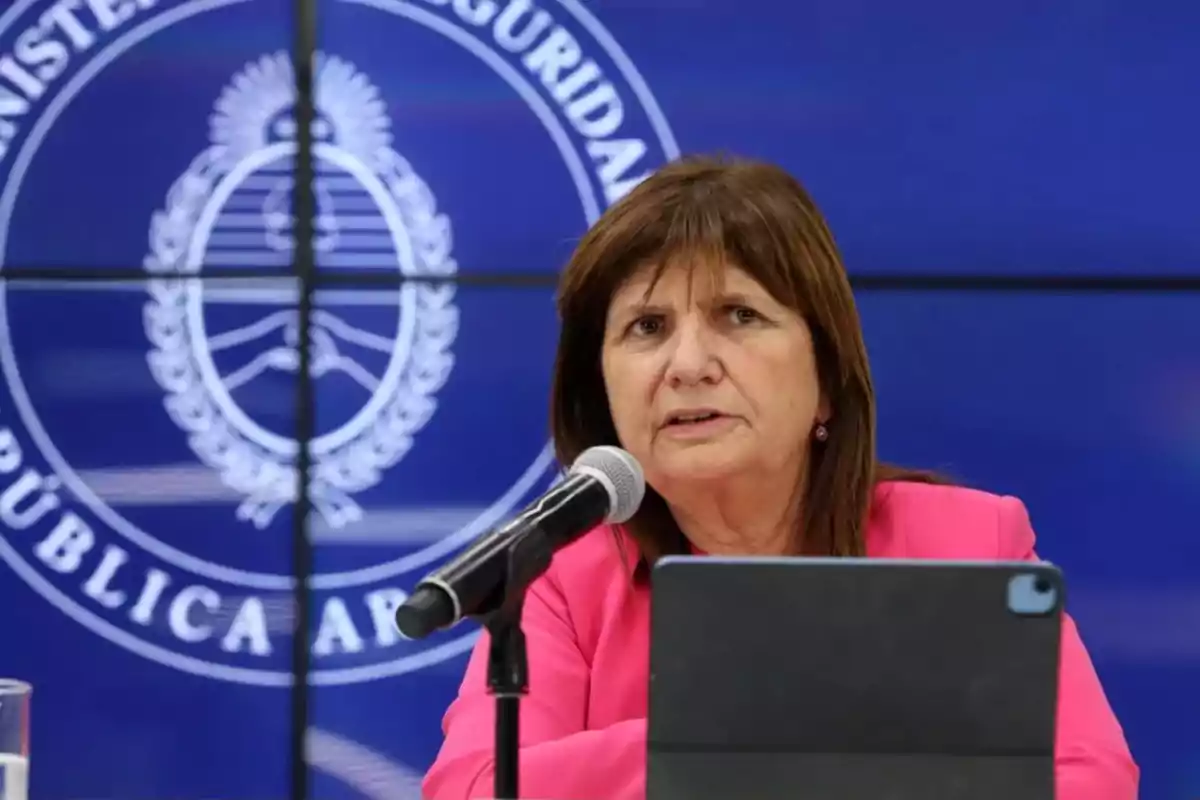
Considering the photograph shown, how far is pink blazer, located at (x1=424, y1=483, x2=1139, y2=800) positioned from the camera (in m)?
1.36

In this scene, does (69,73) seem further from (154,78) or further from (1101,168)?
(1101,168)

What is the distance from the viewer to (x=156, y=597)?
9.40 ft

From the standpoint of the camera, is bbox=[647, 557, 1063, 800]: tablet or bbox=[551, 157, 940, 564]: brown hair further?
bbox=[551, 157, 940, 564]: brown hair

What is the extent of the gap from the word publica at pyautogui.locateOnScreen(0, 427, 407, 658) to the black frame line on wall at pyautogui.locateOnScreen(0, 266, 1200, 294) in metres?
0.33

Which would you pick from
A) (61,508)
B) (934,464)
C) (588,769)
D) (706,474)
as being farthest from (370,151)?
(588,769)

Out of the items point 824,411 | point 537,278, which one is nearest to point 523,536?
point 824,411

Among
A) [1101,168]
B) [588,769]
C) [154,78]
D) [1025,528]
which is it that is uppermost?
[154,78]

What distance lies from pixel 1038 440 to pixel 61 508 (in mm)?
1831

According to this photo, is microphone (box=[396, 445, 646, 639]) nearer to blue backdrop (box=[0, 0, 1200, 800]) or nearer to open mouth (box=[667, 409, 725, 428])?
open mouth (box=[667, 409, 725, 428])

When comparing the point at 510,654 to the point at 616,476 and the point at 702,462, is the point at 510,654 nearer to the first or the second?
the point at 616,476

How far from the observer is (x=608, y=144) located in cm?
280

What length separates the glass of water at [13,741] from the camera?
121 centimetres

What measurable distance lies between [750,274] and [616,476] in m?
0.52

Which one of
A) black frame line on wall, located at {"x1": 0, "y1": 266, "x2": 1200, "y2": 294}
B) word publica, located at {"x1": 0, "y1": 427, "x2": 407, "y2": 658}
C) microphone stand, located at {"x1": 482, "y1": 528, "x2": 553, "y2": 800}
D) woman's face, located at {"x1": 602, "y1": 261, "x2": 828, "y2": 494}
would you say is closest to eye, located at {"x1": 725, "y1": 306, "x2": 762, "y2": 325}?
woman's face, located at {"x1": 602, "y1": 261, "x2": 828, "y2": 494}
